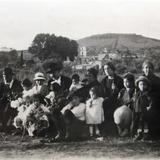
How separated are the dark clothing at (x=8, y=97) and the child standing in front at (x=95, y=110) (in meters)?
1.25

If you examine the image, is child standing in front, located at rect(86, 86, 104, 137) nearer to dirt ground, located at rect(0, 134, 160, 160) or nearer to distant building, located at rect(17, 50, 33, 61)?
dirt ground, located at rect(0, 134, 160, 160)

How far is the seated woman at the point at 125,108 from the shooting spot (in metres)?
5.93

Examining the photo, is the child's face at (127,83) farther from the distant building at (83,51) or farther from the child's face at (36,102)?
the child's face at (36,102)

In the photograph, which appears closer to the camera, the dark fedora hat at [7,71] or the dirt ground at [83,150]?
the dirt ground at [83,150]

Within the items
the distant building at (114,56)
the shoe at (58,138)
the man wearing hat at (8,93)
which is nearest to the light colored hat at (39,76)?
the man wearing hat at (8,93)

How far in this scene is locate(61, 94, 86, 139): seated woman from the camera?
6137mm

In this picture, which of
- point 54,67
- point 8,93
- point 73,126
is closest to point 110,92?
point 73,126

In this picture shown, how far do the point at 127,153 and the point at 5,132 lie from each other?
2158 millimetres

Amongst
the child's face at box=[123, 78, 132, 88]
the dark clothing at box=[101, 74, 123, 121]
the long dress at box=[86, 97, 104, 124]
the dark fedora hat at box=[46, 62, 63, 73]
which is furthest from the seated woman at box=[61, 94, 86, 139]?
the child's face at box=[123, 78, 132, 88]

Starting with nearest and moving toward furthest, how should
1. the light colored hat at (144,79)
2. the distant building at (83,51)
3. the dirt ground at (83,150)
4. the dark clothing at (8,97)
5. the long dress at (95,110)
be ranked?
the dirt ground at (83,150) → the light colored hat at (144,79) → the long dress at (95,110) → the distant building at (83,51) → the dark clothing at (8,97)

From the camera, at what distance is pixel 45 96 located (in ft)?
20.5

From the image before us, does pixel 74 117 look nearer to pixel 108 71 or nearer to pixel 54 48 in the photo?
pixel 108 71

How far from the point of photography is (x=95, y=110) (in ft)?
19.9

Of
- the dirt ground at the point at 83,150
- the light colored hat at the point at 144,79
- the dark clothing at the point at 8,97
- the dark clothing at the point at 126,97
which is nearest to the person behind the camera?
the dirt ground at the point at 83,150
